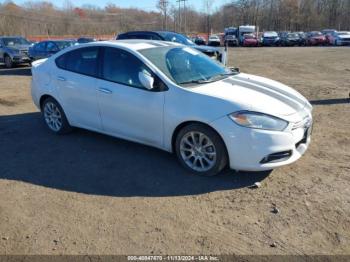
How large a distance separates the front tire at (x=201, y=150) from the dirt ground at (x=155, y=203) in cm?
15

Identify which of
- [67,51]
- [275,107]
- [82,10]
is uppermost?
[82,10]

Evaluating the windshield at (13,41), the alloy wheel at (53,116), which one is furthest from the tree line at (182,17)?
the alloy wheel at (53,116)

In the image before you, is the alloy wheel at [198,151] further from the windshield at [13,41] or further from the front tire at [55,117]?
the windshield at [13,41]

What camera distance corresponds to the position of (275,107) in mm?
4359

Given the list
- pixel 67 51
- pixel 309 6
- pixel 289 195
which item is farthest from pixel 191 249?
pixel 309 6

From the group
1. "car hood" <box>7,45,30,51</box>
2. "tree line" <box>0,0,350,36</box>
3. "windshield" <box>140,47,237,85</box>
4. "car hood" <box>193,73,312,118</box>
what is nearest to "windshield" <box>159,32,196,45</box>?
"car hood" <box>7,45,30,51</box>

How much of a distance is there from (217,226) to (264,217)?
0.51 metres

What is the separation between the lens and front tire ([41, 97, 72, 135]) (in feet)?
20.5

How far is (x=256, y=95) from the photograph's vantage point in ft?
15.0

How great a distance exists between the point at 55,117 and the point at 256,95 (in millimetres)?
3620

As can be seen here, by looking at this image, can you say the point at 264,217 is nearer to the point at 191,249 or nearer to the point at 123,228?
the point at 191,249

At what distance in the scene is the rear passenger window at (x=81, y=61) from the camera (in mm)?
5637

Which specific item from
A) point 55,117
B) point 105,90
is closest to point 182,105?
point 105,90

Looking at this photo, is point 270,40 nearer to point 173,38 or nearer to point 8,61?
point 173,38
